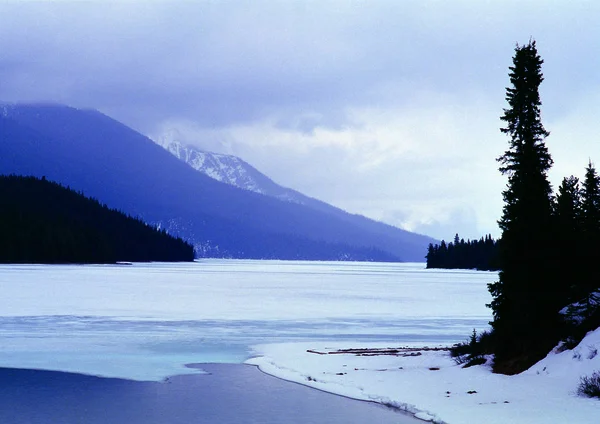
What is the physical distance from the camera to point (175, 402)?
20.9m

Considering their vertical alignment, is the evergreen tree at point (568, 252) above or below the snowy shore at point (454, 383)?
above

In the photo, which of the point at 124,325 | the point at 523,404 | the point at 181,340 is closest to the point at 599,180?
the point at 523,404

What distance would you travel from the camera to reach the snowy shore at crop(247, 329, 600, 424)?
1867cm

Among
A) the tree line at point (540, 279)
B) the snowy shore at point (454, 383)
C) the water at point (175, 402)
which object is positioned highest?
the tree line at point (540, 279)

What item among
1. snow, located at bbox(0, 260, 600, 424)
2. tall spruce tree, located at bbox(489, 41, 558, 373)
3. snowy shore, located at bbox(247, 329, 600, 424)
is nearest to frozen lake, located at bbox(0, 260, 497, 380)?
snow, located at bbox(0, 260, 600, 424)

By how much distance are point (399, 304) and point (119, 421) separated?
55.7 meters

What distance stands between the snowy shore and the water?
1155 mm

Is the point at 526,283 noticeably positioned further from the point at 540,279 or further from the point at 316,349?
the point at 316,349

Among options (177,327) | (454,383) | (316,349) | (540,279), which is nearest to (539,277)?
(540,279)

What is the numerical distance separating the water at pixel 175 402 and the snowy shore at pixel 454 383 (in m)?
1.16

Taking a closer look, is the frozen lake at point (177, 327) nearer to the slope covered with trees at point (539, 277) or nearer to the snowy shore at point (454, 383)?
the snowy shore at point (454, 383)

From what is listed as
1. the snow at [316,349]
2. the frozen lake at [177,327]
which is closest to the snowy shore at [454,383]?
the snow at [316,349]

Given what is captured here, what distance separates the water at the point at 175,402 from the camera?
61.9ft

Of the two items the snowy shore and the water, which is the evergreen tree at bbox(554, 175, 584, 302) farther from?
the water
